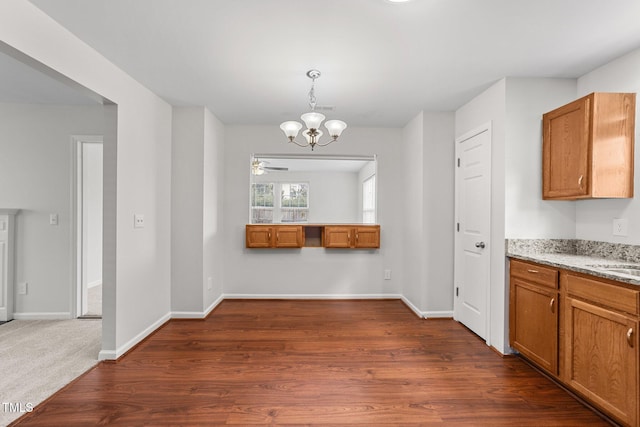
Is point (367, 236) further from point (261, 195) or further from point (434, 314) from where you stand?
point (261, 195)

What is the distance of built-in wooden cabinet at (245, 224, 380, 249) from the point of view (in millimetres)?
4367

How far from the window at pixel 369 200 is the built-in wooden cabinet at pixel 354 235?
0.76 feet

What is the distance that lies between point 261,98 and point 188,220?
160cm

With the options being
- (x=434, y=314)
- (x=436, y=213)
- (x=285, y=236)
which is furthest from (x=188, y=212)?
(x=434, y=314)

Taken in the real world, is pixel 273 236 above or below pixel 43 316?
above

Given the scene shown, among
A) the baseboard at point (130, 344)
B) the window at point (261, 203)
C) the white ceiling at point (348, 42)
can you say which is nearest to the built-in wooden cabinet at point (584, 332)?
the white ceiling at point (348, 42)

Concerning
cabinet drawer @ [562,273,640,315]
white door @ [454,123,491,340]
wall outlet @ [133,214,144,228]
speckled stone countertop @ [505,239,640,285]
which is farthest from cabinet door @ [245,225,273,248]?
cabinet drawer @ [562,273,640,315]

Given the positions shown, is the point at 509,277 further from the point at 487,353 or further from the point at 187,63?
the point at 187,63

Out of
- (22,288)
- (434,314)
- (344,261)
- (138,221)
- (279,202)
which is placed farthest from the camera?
(279,202)

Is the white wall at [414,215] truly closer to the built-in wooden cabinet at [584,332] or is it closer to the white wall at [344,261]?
the white wall at [344,261]

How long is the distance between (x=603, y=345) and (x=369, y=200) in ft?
10.7

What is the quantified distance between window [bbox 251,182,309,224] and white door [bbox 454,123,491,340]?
223 centimetres

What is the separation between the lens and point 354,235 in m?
4.41

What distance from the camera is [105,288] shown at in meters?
2.64
